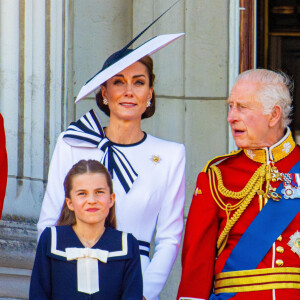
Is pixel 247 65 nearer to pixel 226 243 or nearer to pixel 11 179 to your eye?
pixel 11 179

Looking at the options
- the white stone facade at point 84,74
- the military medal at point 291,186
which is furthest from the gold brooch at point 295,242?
the white stone facade at point 84,74

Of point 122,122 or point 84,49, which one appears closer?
point 122,122

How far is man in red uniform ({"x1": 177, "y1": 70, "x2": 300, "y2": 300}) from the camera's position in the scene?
5012 mm

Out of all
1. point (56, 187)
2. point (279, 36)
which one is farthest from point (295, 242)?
point (279, 36)

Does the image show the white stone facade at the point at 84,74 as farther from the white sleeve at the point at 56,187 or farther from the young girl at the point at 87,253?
the young girl at the point at 87,253

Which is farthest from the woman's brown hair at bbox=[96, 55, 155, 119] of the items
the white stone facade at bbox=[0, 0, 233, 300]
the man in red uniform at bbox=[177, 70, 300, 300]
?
the white stone facade at bbox=[0, 0, 233, 300]

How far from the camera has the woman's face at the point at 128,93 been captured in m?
5.30

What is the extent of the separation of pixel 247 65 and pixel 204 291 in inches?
101

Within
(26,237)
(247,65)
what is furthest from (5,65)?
(247,65)

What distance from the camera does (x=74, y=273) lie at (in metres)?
4.80

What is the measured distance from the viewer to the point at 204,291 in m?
5.08

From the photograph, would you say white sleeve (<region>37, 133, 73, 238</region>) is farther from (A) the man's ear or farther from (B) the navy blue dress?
(A) the man's ear

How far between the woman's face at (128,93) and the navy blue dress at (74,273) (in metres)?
0.69

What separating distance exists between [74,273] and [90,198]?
313 millimetres
